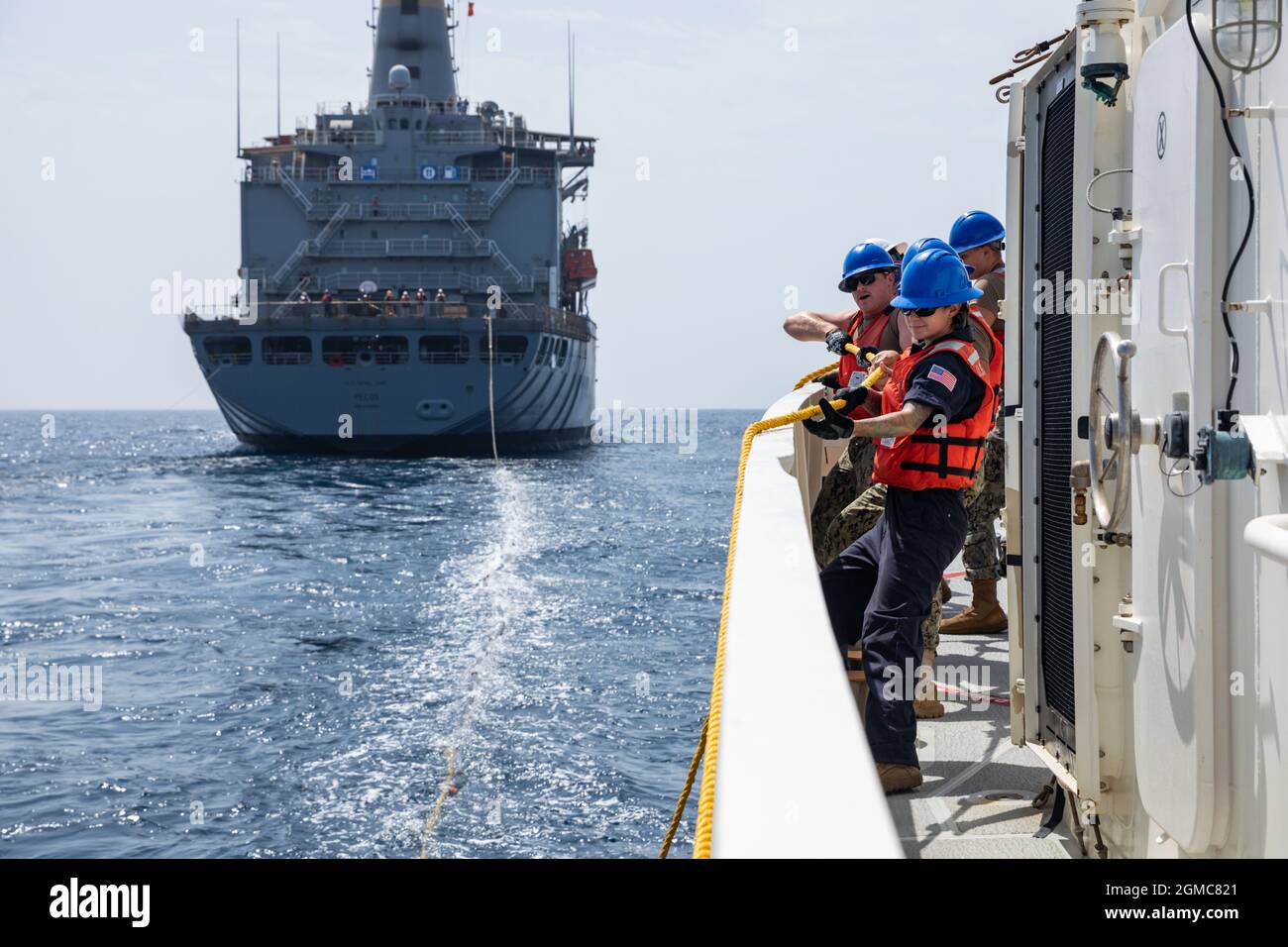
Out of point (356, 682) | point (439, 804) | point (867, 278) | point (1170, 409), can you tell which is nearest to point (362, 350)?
point (356, 682)

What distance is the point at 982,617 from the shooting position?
721cm

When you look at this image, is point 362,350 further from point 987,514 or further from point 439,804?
point 987,514

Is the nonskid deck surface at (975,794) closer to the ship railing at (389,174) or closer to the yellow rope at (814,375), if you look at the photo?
the yellow rope at (814,375)

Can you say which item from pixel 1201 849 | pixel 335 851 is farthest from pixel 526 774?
pixel 1201 849

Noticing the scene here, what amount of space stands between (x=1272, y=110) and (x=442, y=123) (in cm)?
5348

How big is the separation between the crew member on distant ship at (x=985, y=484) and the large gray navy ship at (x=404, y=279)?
3993cm

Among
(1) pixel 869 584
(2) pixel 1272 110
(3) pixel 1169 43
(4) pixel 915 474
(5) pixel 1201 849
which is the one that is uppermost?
(3) pixel 1169 43

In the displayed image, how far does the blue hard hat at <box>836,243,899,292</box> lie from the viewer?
5.69 meters

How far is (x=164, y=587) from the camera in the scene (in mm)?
18312

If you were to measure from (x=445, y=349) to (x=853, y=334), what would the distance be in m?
42.0

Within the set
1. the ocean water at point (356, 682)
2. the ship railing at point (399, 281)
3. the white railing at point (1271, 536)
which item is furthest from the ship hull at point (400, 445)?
the white railing at point (1271, 536)

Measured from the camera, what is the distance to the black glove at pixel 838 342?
5.51m
